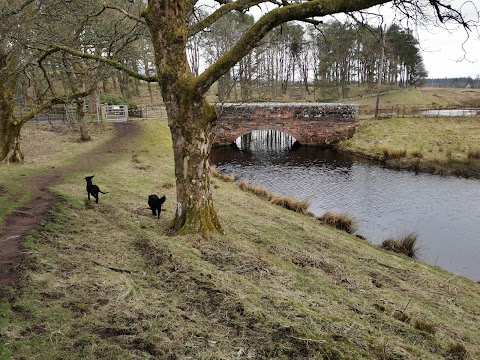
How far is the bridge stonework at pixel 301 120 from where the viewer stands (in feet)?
110

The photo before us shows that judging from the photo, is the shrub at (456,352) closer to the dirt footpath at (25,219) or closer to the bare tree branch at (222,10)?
the dirt footpath at (25,219)

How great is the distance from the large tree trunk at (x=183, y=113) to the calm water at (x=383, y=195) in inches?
324

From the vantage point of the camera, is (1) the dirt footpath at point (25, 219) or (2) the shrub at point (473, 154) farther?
(2) the shrub at point (473, 154)

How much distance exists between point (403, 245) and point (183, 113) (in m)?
9.12

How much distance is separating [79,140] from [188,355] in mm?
22192

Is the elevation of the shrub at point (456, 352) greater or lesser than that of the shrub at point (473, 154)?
lesser

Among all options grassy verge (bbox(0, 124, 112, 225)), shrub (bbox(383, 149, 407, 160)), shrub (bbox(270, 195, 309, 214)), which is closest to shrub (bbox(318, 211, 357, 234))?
shrub (bbox(270, 195, 309, 214))

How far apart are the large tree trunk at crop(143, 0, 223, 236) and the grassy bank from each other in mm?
713

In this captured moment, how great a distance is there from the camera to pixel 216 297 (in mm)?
5273

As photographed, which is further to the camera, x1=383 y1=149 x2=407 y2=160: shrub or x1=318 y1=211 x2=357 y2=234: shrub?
x1=383 y1=149 x2=407 y2=160: shrub

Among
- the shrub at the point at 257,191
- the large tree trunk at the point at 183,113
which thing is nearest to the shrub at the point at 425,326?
the large tree trunk at the point at 183,113

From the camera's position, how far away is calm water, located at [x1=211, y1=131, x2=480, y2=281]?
13094 mm

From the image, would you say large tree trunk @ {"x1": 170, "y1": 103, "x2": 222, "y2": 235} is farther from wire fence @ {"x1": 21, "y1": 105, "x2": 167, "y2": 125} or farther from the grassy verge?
wire fence @ {"x1": 21, "y1": 105, "x2": 167, "y2": 125}

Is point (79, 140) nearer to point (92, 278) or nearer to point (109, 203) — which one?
point (109, 203)
